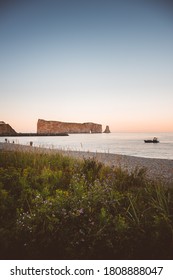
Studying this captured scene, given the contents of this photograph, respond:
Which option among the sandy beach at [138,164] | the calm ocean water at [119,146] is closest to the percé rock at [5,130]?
the calm ocean water at [119,146]

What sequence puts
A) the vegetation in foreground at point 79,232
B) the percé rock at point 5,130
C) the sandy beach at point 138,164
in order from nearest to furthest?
1. the vegetation in foreground at point 79,232
2. the sandy beach at point 138,164
3. the percé rock at point 5,130

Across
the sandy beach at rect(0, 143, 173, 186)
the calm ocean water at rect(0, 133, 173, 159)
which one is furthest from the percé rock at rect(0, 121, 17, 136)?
the sandy beach at rect(0, 143, 173, 186)

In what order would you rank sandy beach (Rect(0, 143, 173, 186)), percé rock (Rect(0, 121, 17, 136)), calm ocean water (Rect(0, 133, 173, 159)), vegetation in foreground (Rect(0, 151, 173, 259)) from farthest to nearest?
percé rock (Rect(0, 121, 17, 136)) < calm ocean water (Rect(0, 133, 173, 159)) < sandy beach (Rect(0, 143, 173, 186)) < vegetation in foreground (Rect(0, 151, 173, 259))

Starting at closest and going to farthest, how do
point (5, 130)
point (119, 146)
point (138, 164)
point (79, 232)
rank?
point (79, 232) → point (138, 164) → point (119, 146) → point (5, 130)

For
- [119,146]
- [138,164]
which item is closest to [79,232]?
[138,164]

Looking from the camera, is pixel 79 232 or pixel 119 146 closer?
pixel 79 232

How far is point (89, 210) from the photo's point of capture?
3389 millimetres

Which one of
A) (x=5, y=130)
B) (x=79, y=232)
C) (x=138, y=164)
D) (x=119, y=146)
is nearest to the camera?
(x=79, y=232)

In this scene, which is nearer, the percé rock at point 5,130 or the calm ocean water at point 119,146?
the calm ocean water at point 119,146

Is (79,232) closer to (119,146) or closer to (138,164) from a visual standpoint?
(138,164)

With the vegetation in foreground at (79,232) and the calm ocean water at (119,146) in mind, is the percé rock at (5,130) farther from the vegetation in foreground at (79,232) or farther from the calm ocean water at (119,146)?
the vegetation in foreground at (79,232)

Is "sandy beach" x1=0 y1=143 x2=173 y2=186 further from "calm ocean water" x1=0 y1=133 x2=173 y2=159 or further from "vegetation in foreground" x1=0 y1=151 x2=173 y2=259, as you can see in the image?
"vegetation in foreground" x1=0 y1=151 x2=173 y2=259
